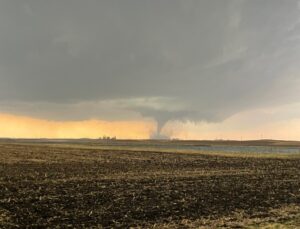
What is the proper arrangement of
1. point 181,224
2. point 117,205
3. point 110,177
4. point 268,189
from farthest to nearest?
point 110,177 → point 268,189 → point 117,205 → point 181,224

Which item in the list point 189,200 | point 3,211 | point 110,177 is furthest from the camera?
point 110,177

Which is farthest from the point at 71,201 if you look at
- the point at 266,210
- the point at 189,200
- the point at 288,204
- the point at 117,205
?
the point at 288,204

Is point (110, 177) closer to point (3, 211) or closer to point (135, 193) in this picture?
point (135, 193)

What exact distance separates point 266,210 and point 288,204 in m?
2.79

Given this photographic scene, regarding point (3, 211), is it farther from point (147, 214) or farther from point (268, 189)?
point (268, 189)

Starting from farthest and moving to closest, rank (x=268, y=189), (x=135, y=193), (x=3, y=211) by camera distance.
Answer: (x=268, y=189) → (x=135, y=193) → (x=3, y=211)

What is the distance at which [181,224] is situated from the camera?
59.3 ft

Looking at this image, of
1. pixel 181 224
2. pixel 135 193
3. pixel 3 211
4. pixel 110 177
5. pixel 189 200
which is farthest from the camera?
pixel 110 177

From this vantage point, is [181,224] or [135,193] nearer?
[181,224]

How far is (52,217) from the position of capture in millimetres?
18641

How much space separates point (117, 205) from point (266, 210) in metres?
7.50

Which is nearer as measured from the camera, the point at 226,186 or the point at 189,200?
the point at 189,200

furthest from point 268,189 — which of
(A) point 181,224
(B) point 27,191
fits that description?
(B) point 27,191

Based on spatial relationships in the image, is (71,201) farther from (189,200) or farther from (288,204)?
(288,204)
